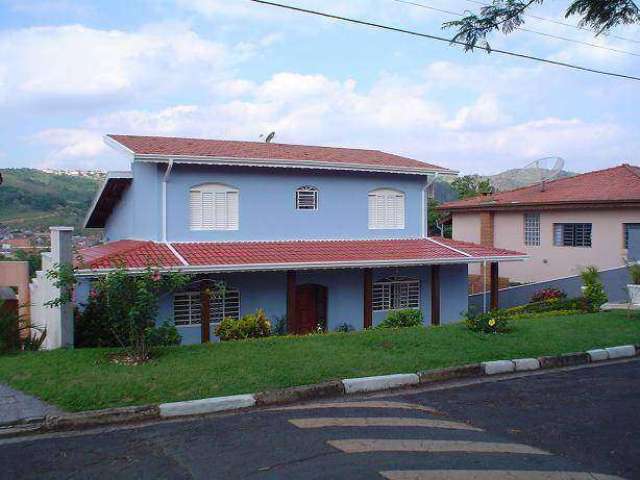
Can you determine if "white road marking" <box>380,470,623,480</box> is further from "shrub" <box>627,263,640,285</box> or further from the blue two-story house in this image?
"shrub" <box>627,263,640,285</box>

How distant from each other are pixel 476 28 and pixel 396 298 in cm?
1159

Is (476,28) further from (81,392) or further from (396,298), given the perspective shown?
(396,298)

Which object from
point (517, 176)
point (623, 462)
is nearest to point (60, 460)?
point (623, 462)

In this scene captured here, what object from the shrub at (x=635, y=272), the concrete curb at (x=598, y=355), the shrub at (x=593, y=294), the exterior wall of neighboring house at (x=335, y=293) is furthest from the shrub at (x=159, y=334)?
the shrub at (x=635, y=272)

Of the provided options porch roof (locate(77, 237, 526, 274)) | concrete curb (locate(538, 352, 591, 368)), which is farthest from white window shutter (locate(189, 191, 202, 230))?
concrete curb (locate(538, 352, 591, 368))

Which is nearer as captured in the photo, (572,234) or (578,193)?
(572,234)

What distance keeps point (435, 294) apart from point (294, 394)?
37.7 feet

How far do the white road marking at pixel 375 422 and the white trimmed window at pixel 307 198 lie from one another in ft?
38.0

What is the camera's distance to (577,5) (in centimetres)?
866

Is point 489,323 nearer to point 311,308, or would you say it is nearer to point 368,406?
point 368,406

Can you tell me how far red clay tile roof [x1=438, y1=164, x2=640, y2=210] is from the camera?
23678 mm

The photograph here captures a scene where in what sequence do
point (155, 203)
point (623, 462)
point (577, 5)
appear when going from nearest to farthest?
1. point (623, 462)
2. point (577, 5)
3. point (155, 203)

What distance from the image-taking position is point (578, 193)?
25422 mm

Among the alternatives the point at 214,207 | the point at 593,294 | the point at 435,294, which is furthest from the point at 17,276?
the point at 593,294
